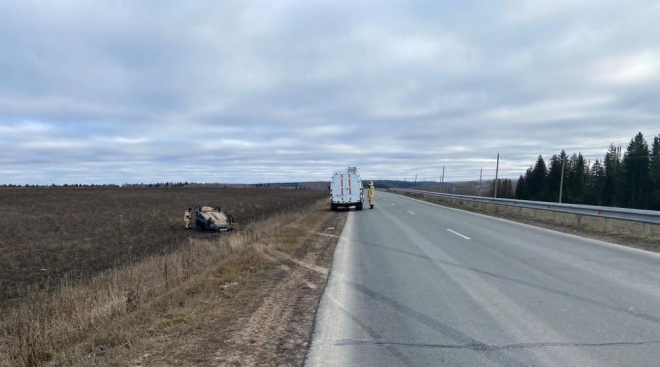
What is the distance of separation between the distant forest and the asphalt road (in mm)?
56812

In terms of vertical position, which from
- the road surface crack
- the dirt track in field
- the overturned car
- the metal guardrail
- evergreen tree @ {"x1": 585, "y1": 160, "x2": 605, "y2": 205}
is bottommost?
the overturned car

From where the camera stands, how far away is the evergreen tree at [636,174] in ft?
218

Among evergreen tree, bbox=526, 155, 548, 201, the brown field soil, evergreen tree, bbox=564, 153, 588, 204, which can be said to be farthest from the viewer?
evergreen tree, bbox=526, 155, 548, 201

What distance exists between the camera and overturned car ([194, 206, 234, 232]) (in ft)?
81.1

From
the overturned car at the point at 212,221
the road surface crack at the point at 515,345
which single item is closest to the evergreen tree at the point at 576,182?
the overturned car at the point at 212,221

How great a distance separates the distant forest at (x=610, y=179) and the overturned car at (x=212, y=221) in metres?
50.5

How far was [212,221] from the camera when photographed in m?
24.9

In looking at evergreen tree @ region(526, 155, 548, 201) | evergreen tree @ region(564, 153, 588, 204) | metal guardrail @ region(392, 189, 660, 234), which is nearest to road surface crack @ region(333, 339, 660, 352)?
metal guardrail @ region(392, 189, 660, 234)

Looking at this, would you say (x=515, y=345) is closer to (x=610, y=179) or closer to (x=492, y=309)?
(x=492, y=309)

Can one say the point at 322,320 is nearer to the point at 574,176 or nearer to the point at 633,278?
the point at 633,278

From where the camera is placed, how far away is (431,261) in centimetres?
1081

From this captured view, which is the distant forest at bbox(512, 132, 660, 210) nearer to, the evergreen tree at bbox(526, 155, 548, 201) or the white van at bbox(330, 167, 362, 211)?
the evergreen tree at bbox(526, 155, 548, 201)

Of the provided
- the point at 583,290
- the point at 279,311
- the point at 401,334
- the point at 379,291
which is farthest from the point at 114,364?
the point at 583,290

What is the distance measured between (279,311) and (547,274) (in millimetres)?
5363
